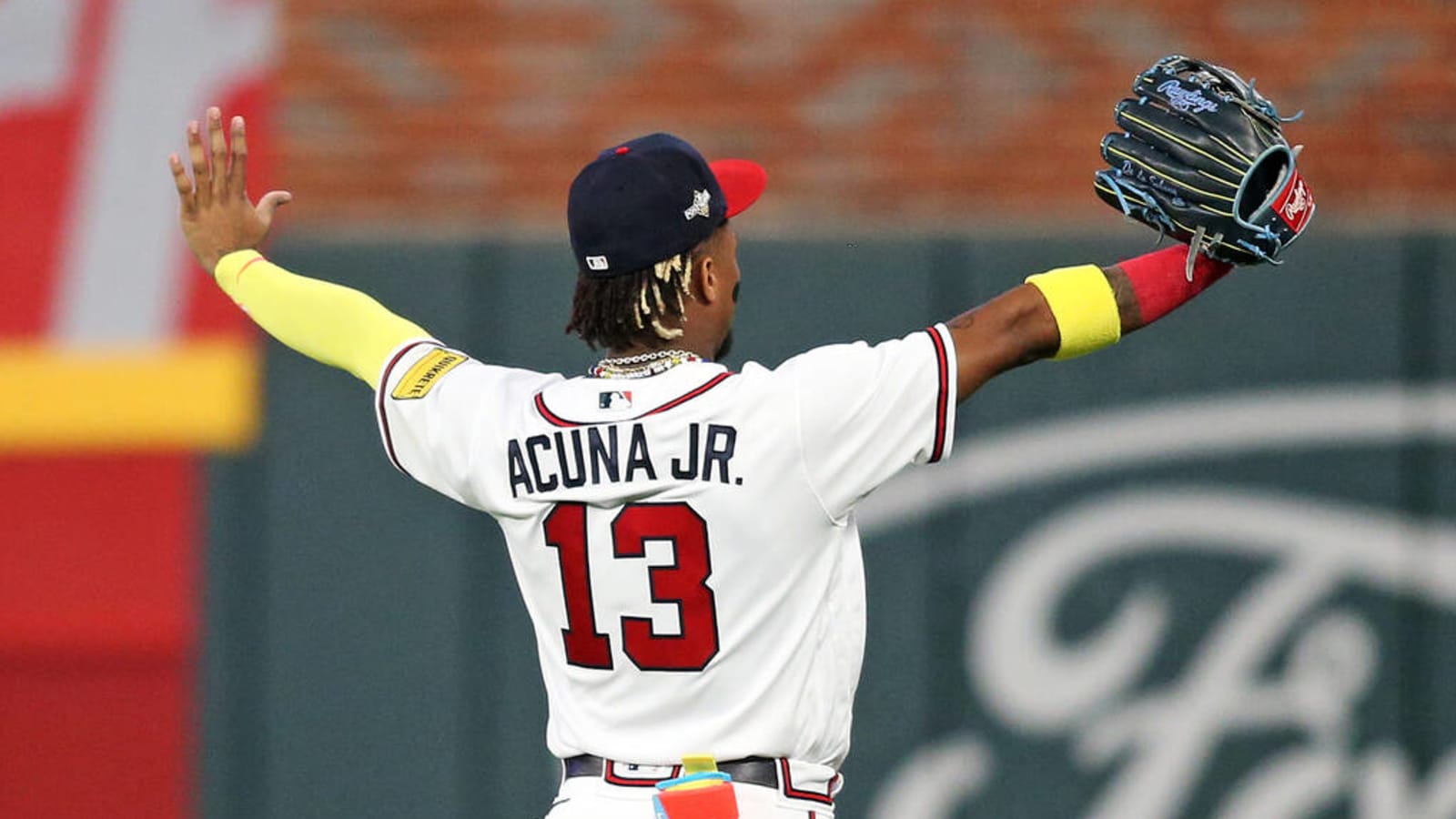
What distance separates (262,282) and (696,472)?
0.82m

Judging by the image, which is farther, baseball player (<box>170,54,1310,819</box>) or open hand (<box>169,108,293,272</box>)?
open hand (<box>169,108,293,272</box>)

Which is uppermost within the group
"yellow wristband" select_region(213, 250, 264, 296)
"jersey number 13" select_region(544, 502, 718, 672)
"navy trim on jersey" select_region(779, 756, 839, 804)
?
"yellow wristband" select_region(213, 250, 264, 296)

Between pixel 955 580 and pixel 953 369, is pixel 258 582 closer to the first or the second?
pixel 955 580

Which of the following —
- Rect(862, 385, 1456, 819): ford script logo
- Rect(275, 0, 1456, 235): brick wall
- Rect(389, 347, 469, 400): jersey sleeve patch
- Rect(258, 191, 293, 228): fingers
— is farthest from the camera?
Rect(275, 0, 1456, 235): brick wall

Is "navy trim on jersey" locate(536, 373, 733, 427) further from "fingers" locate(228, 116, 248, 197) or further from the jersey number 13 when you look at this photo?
"fingers" locate(228, 116, 248, 197)

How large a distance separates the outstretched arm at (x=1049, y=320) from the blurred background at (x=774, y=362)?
2544mm

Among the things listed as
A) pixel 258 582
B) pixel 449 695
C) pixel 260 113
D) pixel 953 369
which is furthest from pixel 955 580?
pixel 953 369

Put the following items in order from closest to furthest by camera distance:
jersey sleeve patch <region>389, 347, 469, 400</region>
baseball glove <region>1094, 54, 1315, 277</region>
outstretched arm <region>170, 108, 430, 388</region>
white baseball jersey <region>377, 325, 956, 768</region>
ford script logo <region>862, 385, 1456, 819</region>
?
white baseball jersey <region>377, 325, 956, 768</region>
baseball glove <region>1094, 54, 1315, 277</region>
jersey sleeve patch <region>389, 347, 469, 400</region>
outstretched arm <region>170, 108, 430, 388</region>
ford script logo <region>862, 385, 1456, 819</region>

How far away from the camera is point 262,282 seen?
9.92ft

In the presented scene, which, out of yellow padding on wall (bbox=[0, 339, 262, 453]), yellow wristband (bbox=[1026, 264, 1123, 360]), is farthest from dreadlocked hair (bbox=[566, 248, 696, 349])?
yellow padding on wall (bbox=[0, 339, 262, 453])

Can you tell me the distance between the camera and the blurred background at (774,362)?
5258mm

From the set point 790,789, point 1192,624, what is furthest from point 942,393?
point 1192,624

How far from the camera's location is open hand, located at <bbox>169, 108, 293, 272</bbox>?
305 cm

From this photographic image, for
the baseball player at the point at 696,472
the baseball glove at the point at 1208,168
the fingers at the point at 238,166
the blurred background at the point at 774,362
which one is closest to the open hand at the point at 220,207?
the fingers at the point at 238,166
